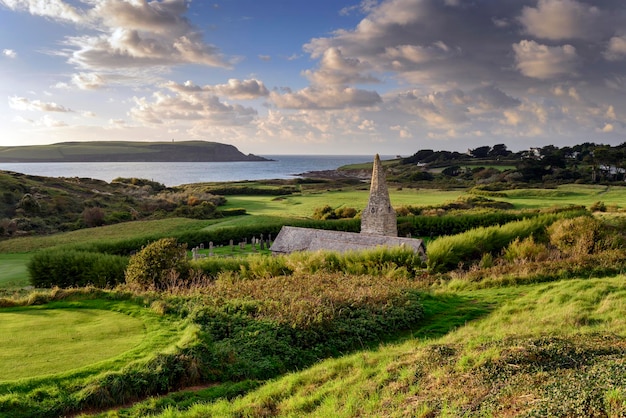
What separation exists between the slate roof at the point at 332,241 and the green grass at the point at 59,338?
14404 millimetres

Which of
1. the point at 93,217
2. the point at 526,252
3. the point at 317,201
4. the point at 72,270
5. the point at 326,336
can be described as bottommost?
the point at 93,217

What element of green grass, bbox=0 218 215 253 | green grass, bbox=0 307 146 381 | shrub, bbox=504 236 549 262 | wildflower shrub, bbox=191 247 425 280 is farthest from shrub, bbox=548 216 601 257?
green grass, bbox=0 218 215 253

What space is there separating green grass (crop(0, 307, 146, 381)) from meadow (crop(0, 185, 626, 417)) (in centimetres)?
5

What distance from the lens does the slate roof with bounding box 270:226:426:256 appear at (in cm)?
2572

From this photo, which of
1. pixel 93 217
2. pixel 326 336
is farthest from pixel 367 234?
pixel 93 217

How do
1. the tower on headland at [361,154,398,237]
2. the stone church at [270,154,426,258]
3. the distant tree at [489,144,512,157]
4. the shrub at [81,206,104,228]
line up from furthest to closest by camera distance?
1. the distant tree at [489,144,512,157]
2. the shrub at [81,206,104,228]
3. the tower on headland at [361,154,398,237]
4. the stone church at [270,154,426,258]

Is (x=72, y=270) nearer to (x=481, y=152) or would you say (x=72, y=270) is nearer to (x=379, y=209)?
(x=379, y=209)

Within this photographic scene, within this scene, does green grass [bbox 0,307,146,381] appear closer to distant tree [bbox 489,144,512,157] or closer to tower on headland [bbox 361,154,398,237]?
tower on headland [bbox 361,154,398,237]

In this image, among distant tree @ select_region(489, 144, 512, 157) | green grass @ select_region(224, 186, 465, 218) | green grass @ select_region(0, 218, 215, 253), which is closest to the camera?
green grass @ select_region(0, 218, 215, 253)

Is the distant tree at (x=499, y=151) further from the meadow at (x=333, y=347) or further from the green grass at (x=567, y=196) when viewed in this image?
the meadow at (x=333, y=347)

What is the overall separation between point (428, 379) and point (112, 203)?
69.2m

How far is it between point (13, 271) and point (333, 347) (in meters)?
24.1

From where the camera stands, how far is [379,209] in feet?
95.5

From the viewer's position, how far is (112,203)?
6756 centimetres
